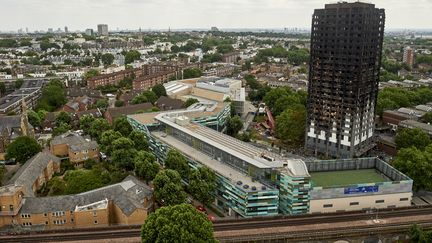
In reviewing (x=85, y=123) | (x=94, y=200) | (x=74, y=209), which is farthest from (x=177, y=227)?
(x=85, y=123)

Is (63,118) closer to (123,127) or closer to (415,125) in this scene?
(123,127)

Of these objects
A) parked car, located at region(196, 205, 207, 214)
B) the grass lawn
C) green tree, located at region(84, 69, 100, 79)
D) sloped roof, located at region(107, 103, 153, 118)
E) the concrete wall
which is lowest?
parked car, located at region(196, 205, 207, 214)

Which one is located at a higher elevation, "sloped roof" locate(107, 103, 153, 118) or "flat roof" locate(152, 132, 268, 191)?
"sloped roof" locate(107, 103, 153, 118)

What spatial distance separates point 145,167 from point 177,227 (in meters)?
19.6

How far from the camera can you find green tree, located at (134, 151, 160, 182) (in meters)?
52.4

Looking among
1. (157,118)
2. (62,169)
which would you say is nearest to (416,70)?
(157,118)

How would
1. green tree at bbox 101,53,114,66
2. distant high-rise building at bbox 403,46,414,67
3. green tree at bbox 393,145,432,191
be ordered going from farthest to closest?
1. distant high-rise building at bbox 403,46,414,67
2. green tree at bbox 101,53,114,66
3. green tree at bbox 393,145,432,191

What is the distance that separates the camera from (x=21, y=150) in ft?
198

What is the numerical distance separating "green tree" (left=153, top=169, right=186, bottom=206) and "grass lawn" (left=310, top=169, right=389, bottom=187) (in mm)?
18146

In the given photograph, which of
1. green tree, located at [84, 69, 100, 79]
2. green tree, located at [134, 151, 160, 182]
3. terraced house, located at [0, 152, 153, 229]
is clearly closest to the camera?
terraced house, located at [0, 152, 153, 229]

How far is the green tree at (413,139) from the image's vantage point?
63688mm

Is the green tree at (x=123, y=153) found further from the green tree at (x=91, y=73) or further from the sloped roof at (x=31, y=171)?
the green tree at (x=91, y=73)

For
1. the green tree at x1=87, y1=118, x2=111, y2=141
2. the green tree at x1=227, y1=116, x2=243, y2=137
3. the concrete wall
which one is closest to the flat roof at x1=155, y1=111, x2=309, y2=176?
the concrete wall

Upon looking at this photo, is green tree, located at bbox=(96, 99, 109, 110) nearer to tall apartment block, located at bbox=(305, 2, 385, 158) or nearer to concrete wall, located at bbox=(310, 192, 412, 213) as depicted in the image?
tall apartment block, located at bbox=(305, 2, 385, 158)
